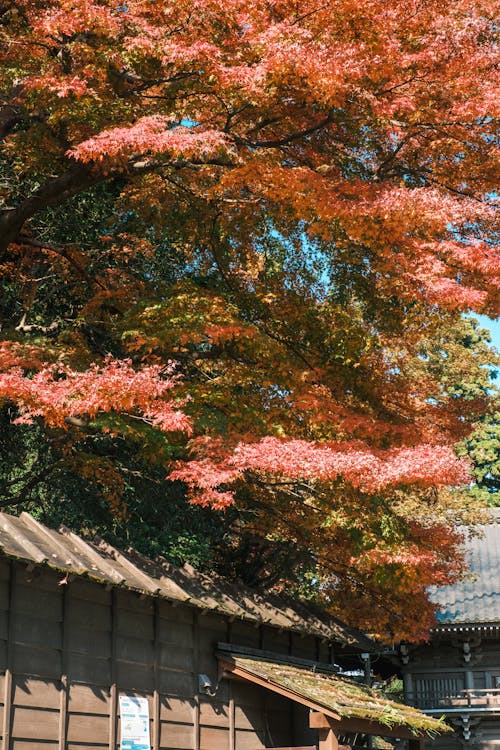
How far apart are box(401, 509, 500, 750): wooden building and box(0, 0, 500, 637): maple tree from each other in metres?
6.54

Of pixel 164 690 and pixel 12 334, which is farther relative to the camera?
pixel 12 334

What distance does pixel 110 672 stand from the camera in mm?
12625

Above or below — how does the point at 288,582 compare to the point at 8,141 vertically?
below

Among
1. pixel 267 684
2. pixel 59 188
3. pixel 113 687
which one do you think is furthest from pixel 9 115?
pixel 267 684

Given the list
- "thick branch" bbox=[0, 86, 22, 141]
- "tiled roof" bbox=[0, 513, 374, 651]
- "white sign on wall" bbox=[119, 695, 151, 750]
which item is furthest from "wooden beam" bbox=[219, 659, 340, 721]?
"thick branch" bbox=[0, 86, 22, 141]

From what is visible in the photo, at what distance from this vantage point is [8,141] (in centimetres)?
1599

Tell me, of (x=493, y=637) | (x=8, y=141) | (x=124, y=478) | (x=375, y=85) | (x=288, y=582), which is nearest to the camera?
(x=375, y=85)

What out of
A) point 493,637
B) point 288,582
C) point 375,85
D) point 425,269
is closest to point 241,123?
point 375,85

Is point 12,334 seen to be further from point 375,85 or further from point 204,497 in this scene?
point 375,85

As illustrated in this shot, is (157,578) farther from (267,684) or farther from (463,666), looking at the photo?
(463,666)

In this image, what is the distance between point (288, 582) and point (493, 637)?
626 cm

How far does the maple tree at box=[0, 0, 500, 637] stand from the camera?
1323 centimetres

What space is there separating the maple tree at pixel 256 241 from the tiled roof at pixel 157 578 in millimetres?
1320

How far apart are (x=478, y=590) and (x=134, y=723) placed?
51.6 ft
